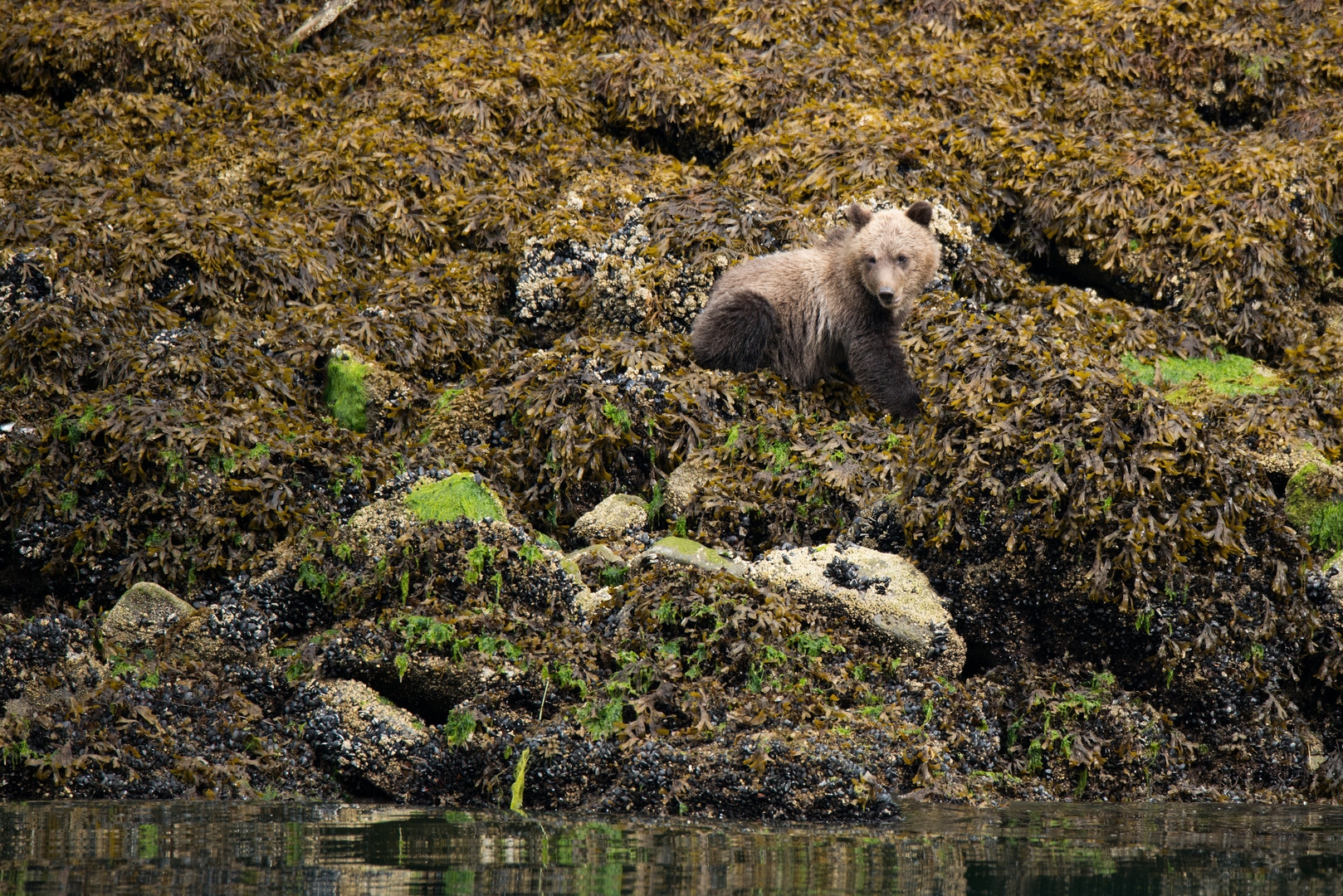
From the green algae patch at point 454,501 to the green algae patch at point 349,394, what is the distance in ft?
4.73

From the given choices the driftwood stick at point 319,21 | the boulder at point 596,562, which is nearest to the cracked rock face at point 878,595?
the boulder at point 596,562

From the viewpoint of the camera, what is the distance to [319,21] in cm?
1082

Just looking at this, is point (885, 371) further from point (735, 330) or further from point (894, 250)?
point (735, 330)

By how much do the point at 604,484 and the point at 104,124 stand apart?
19.8 feet

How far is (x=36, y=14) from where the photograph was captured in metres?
9.95

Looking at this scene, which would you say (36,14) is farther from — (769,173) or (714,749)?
(714,749)

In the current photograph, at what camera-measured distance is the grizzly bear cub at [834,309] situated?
691cm

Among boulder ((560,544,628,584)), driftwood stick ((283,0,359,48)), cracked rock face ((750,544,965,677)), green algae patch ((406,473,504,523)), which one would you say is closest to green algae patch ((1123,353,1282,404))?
cracked rock face ((750,544,965,677))

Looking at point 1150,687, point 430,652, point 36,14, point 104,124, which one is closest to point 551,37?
point 104,124

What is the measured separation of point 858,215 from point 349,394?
11.4 feet

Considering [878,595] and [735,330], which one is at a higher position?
[735,330]

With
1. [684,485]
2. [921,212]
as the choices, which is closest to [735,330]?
[684,485]

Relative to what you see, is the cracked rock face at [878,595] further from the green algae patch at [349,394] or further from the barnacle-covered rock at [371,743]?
the green algae patch at [349,394]

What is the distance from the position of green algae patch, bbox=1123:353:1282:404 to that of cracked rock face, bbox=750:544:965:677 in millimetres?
2781
